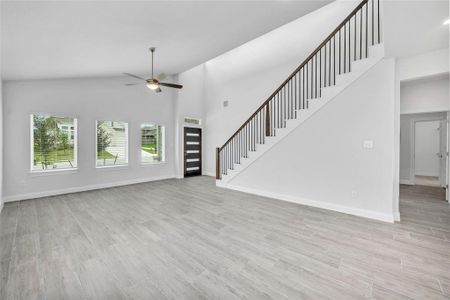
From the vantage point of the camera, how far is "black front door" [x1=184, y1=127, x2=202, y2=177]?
316 inches

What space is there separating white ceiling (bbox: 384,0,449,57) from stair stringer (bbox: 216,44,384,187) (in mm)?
274

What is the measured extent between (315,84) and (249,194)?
3.37 m

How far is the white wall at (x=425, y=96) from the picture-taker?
170 inches

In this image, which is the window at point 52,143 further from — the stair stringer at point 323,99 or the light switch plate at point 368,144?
the light switch plate at point 368,144

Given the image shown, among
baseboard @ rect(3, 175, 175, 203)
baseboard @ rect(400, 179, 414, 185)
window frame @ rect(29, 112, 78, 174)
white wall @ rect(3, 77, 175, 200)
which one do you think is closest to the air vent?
white wall @ rect(3, 77, 175, 200)

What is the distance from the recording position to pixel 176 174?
7844mm

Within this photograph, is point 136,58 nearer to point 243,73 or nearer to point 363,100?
point 243,73

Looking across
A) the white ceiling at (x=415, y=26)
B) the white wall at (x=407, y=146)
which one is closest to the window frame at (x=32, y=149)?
the white ceiling at (x=415, y=26)

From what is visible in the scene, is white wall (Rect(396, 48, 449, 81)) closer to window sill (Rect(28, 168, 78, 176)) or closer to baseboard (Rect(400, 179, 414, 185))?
baseboard (Rect(400, 179, 414, 185))

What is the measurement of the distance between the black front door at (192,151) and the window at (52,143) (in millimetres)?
3631

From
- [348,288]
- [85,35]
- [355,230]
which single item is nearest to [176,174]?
[85,35]

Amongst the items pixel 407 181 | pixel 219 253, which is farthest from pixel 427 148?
pixel 219 253

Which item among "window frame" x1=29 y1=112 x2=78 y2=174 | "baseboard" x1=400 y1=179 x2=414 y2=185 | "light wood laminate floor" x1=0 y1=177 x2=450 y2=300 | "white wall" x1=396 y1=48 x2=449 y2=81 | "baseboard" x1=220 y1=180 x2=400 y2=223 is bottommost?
"light wood laminate floor" x1=0 y1=177 x2=450 y2=300

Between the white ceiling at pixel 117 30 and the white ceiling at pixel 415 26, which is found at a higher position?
the white ceiling at pixel 117 30
